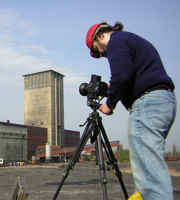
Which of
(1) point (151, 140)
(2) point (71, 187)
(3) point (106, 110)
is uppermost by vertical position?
(3) point (106, 110)

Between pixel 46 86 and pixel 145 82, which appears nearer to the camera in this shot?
pixel 145 82

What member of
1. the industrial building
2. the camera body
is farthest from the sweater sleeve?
the industrial building

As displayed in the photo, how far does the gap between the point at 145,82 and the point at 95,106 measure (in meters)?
0.86

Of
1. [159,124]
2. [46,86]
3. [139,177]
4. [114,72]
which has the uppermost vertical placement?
[46,86]

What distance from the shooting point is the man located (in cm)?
169

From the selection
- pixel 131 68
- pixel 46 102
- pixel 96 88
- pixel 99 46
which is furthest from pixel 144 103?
pixel 46 102

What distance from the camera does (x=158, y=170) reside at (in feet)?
5.49

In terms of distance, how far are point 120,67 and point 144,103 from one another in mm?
Result: 306

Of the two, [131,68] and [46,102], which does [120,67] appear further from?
[46,102]

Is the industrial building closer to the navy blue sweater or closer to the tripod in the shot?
the tripod

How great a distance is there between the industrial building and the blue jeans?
1859 inches

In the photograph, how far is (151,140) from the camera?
Answer: 1707mm

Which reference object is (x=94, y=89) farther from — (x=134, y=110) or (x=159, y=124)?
(x=159, y=124)

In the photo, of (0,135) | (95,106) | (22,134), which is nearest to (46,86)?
(22,134)
